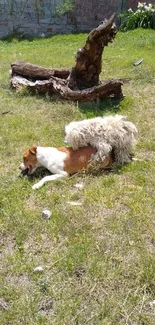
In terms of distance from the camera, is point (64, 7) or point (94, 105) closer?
point (94, 105)

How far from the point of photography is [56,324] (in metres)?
2.24

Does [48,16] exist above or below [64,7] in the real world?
below

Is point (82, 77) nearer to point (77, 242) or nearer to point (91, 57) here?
point (91, 57)

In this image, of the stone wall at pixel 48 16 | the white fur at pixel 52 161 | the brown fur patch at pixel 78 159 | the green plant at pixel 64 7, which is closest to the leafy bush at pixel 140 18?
the stone wall at pixel 48 16

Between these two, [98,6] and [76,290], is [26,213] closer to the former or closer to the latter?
[76,290]

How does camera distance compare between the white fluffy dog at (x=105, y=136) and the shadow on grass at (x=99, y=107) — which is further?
the shadow on grass at (x=99, y=107)

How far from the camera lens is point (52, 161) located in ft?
12.1

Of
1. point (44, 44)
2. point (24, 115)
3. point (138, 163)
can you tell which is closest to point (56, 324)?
point (138, 163)

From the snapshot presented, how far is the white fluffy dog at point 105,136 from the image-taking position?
376cm

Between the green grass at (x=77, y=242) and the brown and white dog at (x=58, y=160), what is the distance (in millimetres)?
88

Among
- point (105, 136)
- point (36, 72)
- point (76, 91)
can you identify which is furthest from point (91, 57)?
point (105, 136)

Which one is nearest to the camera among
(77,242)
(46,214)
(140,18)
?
(77,242)

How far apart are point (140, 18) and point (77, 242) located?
9768 millimetres

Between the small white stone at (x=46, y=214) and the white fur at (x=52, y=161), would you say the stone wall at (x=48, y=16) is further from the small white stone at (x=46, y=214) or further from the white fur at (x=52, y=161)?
the small white stone at (x=46, y=214)
